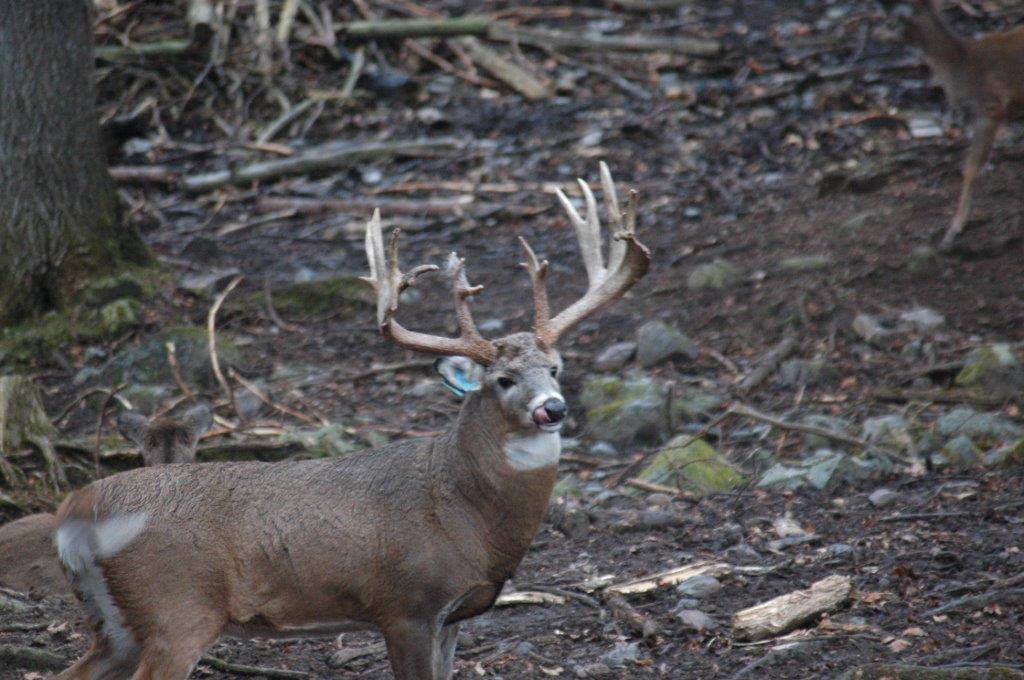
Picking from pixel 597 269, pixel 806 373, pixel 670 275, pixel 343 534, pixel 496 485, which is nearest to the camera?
pixel 343 534

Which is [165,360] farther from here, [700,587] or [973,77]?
[973,77]

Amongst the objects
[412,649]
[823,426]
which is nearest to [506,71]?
[823,426]

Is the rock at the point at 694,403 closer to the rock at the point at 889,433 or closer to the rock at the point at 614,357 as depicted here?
the rock at the point at 614,357

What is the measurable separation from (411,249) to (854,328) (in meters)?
3.81

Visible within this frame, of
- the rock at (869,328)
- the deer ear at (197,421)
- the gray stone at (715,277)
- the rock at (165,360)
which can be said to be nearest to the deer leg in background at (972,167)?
the rock at (869,328)

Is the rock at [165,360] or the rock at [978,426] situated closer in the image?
the rock at [978,426]

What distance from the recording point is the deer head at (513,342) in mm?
4832

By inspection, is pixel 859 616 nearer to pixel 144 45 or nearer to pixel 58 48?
pixel 58 48

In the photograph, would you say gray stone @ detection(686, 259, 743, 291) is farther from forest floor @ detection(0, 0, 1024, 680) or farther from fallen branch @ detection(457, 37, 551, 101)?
fallen branch @ detection(457, 37, 551, 101)

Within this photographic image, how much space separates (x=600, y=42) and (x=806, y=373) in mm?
6921

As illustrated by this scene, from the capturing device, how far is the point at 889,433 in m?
7.27

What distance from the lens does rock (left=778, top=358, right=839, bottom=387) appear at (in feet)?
27.0

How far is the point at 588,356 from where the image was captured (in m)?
8.93

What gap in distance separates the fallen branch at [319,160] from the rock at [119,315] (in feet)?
11.5
